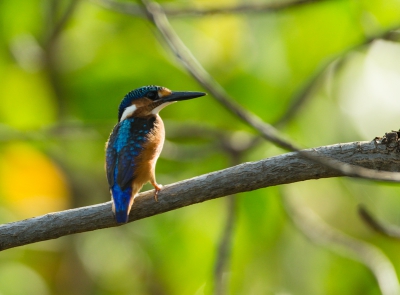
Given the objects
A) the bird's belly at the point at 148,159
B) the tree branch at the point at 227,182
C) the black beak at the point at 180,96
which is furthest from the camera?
the black beak at the point at 180,96

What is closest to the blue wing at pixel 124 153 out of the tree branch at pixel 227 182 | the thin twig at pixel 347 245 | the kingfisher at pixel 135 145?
the kingfisher at pixel 135 145

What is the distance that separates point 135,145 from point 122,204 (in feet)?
2.50

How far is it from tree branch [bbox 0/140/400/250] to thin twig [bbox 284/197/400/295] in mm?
1415

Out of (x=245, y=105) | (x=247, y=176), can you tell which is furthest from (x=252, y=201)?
(x=247, y=176)

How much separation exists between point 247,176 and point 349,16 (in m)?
2.95

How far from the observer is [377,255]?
4.37m

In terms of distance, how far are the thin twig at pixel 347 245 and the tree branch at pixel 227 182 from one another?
1.42 m

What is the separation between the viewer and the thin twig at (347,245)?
405 cm

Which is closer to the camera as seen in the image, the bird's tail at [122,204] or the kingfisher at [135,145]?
the bird's tail at [122,204]

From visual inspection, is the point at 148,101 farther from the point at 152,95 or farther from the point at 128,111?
the point at 128,111

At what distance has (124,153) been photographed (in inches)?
145

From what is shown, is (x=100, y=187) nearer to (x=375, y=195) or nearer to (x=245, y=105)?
(x=245, y=105)

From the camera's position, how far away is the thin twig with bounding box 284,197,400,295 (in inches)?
159

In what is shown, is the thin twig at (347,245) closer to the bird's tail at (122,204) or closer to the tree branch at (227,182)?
the tree branch at (227,182)
